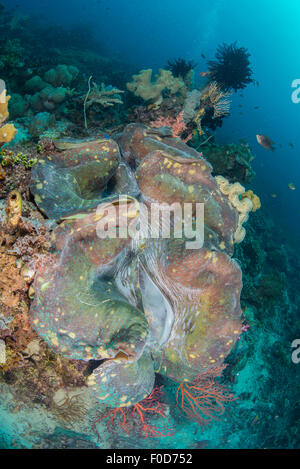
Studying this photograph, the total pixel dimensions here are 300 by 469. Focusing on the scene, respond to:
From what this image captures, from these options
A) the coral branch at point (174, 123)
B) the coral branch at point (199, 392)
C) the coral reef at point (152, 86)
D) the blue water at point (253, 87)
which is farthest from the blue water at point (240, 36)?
the coral branch at point (199, 392)

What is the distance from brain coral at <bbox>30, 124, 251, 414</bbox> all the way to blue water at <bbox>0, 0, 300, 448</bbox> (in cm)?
159

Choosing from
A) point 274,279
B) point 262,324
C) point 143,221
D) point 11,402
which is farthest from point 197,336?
point 274,279

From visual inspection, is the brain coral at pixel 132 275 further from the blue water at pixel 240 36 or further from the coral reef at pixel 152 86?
the blue water at pixel 240 36

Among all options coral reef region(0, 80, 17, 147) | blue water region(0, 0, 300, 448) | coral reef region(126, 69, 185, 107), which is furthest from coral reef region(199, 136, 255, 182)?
coral reef region(0, 80, 17, 147)

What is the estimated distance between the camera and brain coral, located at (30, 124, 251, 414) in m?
1.92

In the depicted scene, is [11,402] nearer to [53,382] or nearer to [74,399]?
[53,382]

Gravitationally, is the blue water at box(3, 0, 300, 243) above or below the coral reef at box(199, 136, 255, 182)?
above

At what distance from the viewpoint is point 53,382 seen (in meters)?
2.78

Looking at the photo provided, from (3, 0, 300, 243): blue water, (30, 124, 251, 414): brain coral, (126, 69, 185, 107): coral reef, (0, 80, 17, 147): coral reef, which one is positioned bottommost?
(30, 124, 251, 414): brain coral

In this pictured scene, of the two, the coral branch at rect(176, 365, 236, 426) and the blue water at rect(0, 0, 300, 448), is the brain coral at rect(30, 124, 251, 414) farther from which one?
the blue water at rect(0, 0, 300, 448)

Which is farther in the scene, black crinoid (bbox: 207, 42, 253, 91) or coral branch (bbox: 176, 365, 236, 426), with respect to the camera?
black crinoid (bbox: 207, 42, 253, 91)

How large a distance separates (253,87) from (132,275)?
104693 millimetres

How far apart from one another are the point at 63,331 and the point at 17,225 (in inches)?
35.6

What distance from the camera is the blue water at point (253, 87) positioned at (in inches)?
221
